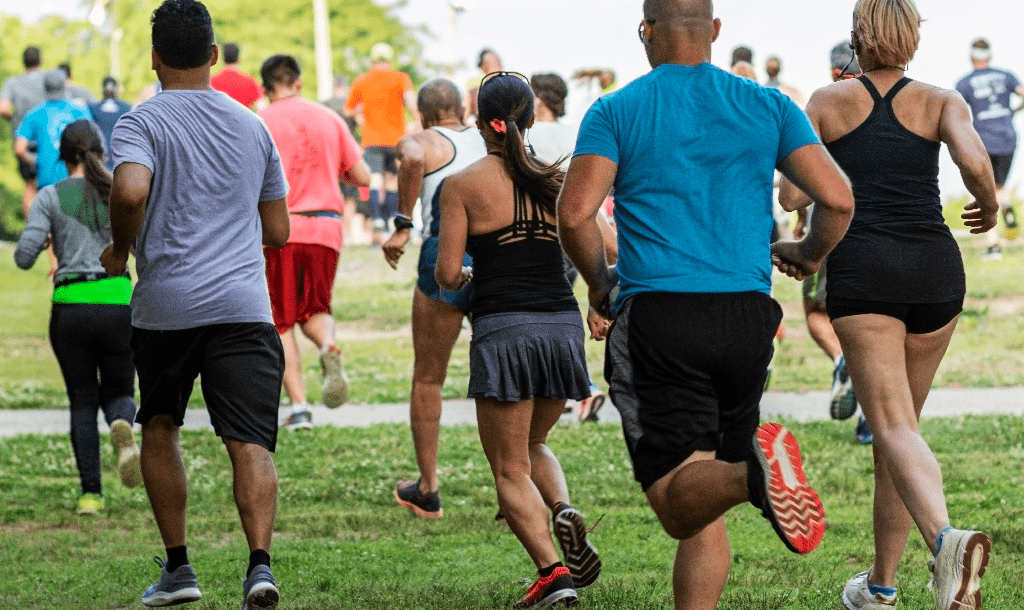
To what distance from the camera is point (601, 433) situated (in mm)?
9938

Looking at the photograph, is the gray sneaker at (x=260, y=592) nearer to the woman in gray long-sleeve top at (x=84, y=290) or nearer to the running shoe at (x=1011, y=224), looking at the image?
the woman in gray long-sleeve top at (x=84, y=290)

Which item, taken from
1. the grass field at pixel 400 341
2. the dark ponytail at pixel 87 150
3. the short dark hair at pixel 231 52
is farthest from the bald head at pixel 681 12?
the short dark hair at pixel 231 52

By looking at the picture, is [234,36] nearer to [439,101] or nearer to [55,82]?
[55,82]

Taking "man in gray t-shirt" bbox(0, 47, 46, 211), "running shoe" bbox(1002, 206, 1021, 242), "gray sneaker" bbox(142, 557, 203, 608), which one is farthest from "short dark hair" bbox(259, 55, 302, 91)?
"running shoe" bbox(1002, 206, 1021, 242)

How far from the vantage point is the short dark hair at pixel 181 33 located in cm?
522

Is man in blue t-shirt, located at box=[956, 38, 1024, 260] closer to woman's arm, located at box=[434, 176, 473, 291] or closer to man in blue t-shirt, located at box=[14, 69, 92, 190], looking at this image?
man in blue t-shirt, located at box=[14, 69, 92, 190]

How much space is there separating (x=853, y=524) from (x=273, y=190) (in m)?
3.45

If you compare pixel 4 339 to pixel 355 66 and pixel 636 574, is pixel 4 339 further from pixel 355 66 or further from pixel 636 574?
pixel 355 66

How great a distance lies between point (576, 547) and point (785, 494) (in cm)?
204

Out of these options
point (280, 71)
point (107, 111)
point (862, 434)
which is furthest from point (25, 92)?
point (862, 434)

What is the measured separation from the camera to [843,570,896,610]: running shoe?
17.5 feet

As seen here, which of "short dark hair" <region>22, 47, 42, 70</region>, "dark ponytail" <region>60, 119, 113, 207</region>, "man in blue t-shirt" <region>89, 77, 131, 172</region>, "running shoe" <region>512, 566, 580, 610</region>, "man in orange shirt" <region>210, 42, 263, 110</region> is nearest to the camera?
"running shoe" <region>512, 566, 580, 610</region>

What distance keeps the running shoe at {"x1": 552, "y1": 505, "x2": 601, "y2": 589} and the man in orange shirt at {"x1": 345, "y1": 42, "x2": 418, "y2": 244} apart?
10.9 meters

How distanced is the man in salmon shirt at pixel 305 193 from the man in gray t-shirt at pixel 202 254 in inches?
166
